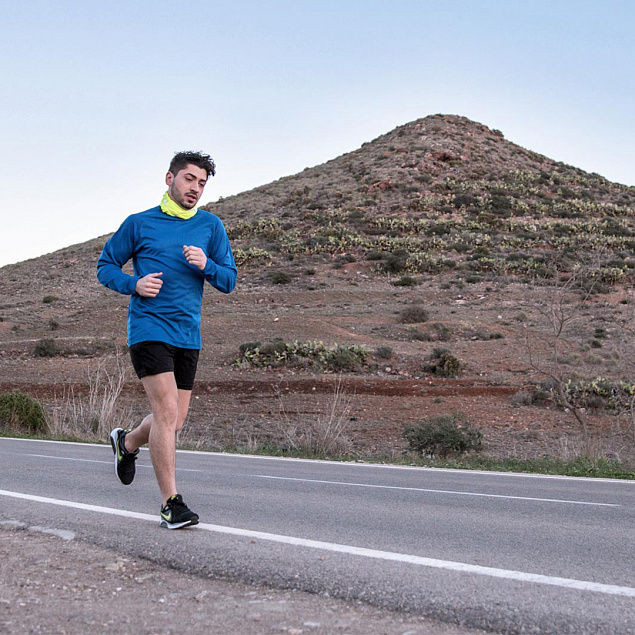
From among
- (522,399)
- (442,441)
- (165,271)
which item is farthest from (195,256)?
(522,399)

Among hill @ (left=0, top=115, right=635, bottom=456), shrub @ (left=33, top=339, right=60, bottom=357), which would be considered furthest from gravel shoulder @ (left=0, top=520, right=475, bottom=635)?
shrub @ (left=33, top=339, right=60, bottom=357)

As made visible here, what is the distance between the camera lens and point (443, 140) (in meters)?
76.0

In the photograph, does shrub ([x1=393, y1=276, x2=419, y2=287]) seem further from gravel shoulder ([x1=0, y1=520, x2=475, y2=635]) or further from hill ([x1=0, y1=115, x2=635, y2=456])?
gravel shoulder ([x1=0, y1=520, x2=475, y2=635])

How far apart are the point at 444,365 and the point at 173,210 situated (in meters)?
22.2

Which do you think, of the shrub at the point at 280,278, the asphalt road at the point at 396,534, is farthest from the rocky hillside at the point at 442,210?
the asphalt road at the point at 396,534

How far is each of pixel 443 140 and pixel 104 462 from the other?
7002 cm

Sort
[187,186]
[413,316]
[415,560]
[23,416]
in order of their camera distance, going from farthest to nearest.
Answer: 1. [413,316]
2. [23,416]
3. [187,186]
4. [415,560]

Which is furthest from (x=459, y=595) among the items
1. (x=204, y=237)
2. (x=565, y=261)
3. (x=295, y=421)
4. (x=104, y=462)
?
(x=565, y=261)

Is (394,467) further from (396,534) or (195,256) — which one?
(195,256)

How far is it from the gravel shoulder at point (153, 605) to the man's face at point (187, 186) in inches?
89.7

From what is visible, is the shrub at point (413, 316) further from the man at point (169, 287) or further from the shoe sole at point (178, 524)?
the shoe sole at point (178, 524)

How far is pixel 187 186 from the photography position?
206 inches

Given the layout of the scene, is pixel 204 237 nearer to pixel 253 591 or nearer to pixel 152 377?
pixel 152 377

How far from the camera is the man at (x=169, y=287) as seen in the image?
16.1 feet
